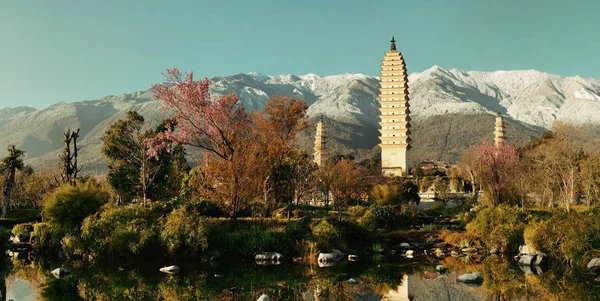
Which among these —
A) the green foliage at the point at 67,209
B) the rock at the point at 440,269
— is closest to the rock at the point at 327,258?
the rock at the point at 440,269

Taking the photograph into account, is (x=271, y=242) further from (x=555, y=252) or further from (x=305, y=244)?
(x=555, y=252)

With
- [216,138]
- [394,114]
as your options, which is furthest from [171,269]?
[394,114]

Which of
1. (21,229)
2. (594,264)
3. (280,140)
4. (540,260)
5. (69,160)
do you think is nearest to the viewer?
(594,264)

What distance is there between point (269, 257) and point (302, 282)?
16.8 feet

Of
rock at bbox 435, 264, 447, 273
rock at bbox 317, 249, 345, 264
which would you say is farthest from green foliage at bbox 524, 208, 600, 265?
rock at bbox 317, 249, 345, 264

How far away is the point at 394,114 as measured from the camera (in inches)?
2766

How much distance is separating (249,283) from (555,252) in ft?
41.7

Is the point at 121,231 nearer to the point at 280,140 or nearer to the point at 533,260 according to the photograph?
the point at 280,140

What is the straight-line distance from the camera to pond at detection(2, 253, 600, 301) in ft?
47.6

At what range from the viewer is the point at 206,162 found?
26734 mm

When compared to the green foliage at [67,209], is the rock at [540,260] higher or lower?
lower

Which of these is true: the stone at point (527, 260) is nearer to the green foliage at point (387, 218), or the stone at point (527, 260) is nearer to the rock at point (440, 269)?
the rock at point (440, 269)

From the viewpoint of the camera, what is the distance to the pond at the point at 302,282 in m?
14.5

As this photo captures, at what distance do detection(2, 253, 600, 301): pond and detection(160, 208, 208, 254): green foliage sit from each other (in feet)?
2.64
